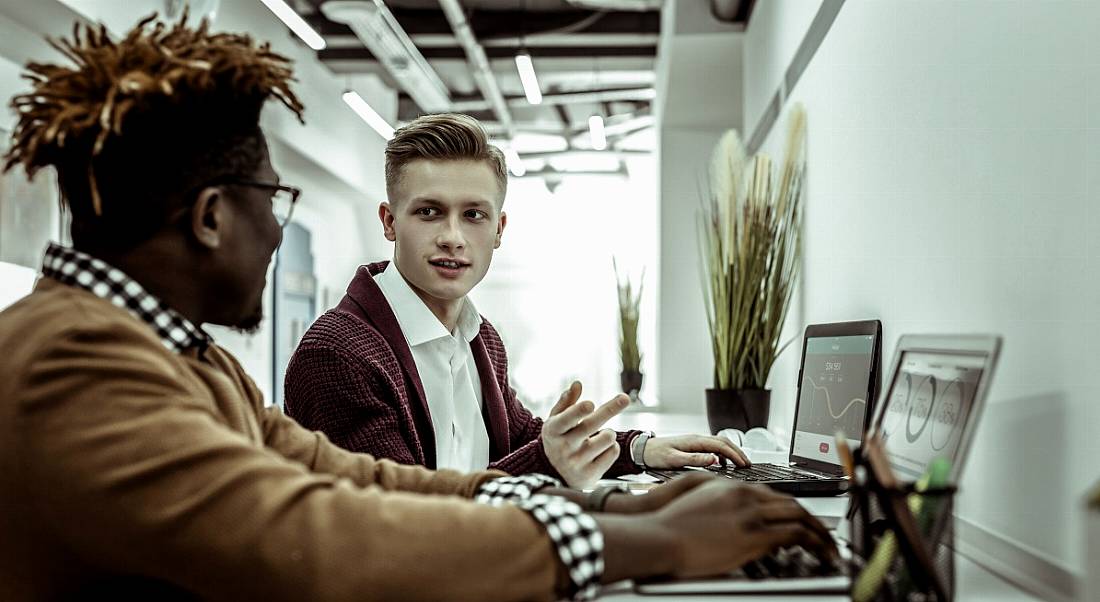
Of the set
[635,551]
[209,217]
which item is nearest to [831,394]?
[635,551]

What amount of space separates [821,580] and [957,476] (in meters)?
0.17

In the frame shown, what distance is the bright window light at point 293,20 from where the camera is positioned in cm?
394

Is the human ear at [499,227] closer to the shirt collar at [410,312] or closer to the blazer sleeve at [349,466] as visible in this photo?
the shirt collar at [410,312]

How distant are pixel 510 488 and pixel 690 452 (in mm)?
752

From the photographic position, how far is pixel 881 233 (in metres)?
1.76

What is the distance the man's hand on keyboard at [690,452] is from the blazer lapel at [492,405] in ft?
1.07

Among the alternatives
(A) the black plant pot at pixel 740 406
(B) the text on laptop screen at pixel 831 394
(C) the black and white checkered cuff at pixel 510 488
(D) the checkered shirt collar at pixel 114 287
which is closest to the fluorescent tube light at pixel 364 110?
(A) the black plant pot at pixel 740 406

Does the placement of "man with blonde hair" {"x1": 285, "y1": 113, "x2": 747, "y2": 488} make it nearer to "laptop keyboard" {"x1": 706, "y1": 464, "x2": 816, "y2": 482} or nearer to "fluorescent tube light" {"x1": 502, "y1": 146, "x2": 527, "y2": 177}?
"laptop keyboard" {"x1": 706, "y1": 464, "x2": 816, "y2": 482}

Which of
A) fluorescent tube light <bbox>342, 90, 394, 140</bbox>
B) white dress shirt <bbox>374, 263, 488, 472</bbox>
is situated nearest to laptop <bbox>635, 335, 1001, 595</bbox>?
white dress shirt <bbox>374, 263, 488, 472</bbox>

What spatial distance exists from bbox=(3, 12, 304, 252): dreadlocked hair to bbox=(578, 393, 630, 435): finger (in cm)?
61

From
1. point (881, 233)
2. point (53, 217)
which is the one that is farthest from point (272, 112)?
point (881, 233)

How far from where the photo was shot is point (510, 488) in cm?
113

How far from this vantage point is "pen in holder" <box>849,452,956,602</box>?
2.48 feet

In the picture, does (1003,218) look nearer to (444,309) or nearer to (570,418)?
(570,418)
